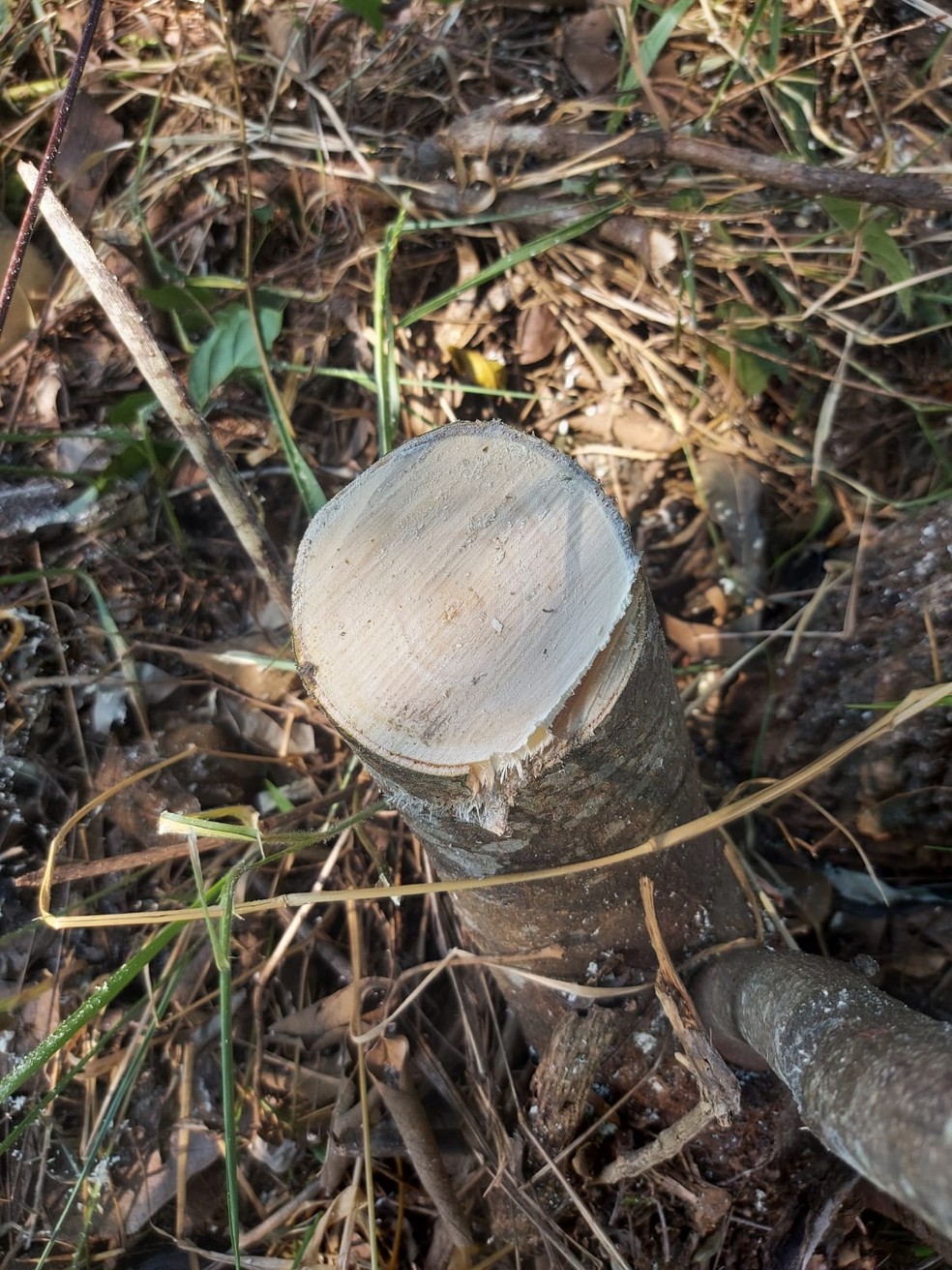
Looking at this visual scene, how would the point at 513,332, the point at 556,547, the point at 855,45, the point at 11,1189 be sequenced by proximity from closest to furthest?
1. the point at 556,547
2. the point at 11,1189
3. the point at 855,45
4. the point at 513,332

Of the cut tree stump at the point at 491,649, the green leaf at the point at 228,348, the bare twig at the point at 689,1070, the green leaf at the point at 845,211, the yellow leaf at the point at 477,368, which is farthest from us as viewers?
the yellow leaf at the point at 477,368

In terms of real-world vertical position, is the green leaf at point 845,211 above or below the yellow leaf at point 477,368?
above

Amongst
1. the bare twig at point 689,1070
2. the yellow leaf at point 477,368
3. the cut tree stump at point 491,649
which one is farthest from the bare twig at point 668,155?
the bare twig at point 689,1070

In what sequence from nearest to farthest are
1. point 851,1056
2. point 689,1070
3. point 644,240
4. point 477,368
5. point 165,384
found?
point 851,1056 < point 689,1070 < point 165,384 < point 644,240 < point 477,368

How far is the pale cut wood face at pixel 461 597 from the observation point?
0.77m

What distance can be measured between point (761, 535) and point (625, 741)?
1056 mm

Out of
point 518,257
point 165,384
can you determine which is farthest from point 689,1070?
point 518,257

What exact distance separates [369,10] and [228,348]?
754 mm

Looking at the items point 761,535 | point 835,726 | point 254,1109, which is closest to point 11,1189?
point 254,1109

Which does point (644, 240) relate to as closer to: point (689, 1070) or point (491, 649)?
point (491, 649)

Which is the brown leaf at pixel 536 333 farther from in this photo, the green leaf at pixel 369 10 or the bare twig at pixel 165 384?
the bare twig at pixel 165 384

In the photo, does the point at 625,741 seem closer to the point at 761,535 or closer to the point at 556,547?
the point at 556,547

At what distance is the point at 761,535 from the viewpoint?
5.71 ft

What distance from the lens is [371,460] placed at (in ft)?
5.91
